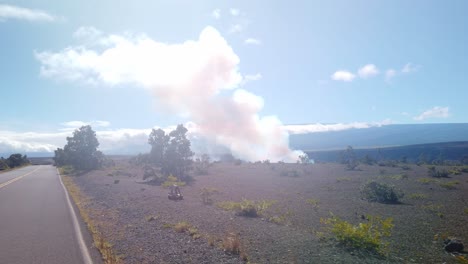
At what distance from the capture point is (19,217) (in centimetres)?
1512

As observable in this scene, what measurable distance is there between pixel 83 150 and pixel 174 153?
105 ft

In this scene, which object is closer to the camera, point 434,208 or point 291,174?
point 434,208

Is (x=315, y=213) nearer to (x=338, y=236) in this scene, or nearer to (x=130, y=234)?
(x=338, y=236)

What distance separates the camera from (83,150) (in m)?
66.3

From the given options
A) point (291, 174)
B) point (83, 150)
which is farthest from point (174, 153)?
point (83, 150)

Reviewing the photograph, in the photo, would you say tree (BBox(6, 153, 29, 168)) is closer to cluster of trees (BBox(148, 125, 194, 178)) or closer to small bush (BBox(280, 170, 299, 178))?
cluster of trees (BBox(148, 125, 194, 178))

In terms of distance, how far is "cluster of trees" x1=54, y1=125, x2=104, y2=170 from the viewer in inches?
2586

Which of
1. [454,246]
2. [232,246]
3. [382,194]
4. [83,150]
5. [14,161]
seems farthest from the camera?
[14,161]

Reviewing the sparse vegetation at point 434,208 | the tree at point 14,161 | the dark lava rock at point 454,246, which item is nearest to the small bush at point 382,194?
the sparse vegetation at point 434,208

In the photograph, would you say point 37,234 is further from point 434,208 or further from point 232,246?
point 434,208

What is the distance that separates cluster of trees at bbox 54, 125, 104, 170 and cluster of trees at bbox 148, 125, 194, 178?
1020 inches

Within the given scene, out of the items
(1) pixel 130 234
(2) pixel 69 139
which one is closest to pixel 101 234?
(1) pixel 130 234

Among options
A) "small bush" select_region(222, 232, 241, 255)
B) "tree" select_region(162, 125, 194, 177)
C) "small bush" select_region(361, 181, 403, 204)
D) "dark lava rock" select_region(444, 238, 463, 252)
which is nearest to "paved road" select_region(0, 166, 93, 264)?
"small bush" select_region(222, 232, 241, 255)

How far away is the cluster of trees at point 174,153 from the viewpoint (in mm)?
42000
